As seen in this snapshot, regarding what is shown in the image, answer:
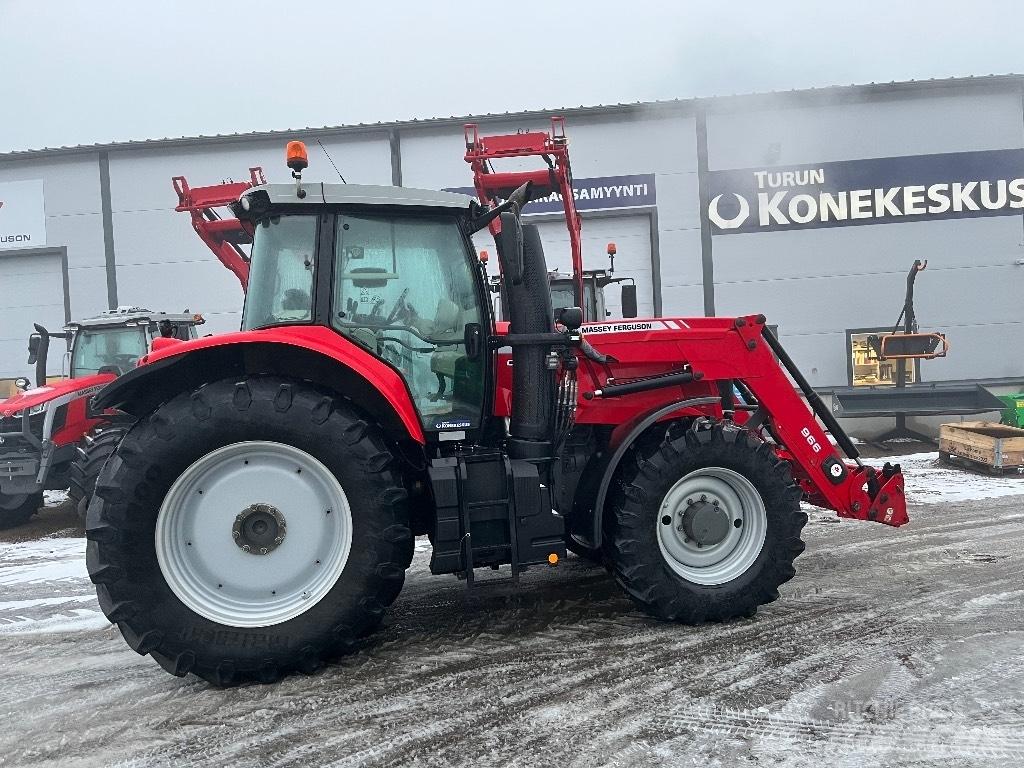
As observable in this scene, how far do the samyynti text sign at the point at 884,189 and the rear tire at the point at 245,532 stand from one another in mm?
12207

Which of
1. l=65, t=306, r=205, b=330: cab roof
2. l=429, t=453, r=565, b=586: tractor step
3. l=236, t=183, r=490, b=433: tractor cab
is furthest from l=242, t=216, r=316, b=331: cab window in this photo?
l=65, t=306, r=205, b=330: cab roof

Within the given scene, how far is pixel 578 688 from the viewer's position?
296 centimetres

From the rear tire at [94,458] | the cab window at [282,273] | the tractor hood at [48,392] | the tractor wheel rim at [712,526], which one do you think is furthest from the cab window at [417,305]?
the tractor hood at [48,392]

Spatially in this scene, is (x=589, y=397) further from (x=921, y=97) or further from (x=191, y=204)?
(x=921, y=97)

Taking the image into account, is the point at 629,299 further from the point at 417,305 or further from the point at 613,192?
the point at 613,192

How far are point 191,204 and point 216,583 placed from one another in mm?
6860

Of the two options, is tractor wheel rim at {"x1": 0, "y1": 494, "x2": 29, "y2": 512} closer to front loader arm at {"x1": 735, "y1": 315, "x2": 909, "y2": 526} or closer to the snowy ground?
the snowy ground

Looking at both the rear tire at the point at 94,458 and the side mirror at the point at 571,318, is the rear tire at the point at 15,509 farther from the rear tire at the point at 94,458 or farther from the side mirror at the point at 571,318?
the side mirror at the point at 571,318

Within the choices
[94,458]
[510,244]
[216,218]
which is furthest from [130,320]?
[510,244]

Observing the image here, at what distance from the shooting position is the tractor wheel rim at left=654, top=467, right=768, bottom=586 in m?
3.64

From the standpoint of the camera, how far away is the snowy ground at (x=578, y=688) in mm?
2518

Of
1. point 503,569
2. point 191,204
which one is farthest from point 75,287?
point 503,569

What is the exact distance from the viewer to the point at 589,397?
12.6 ft

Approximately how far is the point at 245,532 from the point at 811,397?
120 inches
